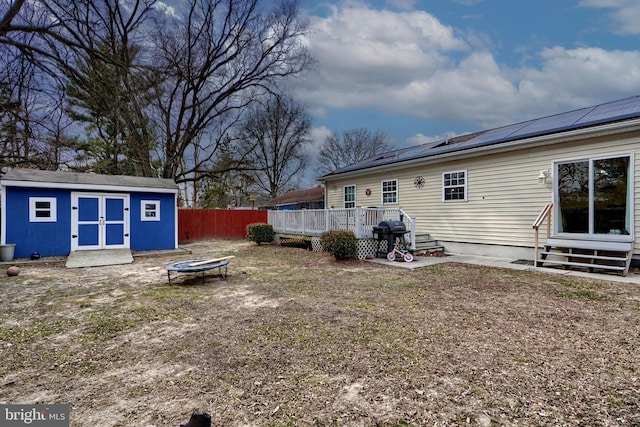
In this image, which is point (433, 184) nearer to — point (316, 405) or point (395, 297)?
point (395, 297)

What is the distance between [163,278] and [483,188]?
8.84 meters

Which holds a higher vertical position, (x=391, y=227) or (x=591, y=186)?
(x=591, y=186)

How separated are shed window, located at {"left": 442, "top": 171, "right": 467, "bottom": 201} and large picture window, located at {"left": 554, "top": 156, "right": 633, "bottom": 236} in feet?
7.92

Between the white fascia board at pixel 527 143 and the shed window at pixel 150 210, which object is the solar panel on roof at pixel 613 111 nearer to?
the white fascia board at pixel 527 143

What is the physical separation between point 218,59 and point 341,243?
51.8 ft

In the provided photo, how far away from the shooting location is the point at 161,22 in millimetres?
16531

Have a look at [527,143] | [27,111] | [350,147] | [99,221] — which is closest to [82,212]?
[99,221]

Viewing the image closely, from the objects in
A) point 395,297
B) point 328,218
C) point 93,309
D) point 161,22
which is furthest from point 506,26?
point 161,22

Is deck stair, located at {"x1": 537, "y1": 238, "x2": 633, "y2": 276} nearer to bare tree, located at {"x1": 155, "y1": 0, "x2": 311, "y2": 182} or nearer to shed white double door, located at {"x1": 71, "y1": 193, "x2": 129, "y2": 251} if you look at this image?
shed white double door, located at {"x1": 71, "y1": 193, "x2": 129, "y2": 251}

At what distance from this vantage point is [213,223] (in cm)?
1664

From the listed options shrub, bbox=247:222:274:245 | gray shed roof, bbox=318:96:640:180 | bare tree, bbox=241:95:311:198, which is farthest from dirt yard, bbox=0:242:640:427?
bare tree, bbox=241:95:311:198

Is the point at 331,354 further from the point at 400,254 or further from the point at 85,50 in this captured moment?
the point at 85,50

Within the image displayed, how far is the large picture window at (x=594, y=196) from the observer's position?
6902 mm

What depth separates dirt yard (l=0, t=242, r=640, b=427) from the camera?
2113 mm
